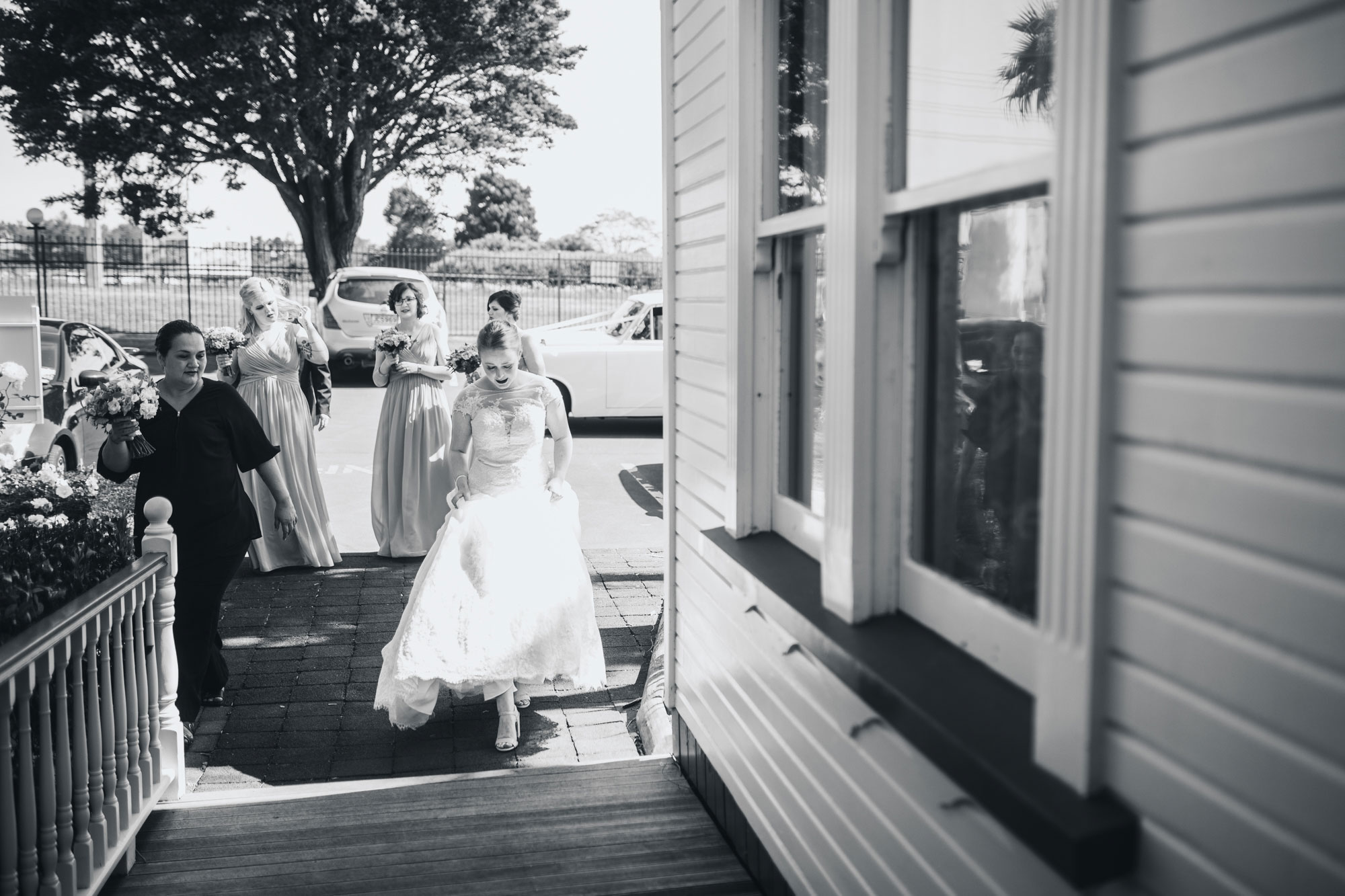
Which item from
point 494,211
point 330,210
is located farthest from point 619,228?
point 330,210

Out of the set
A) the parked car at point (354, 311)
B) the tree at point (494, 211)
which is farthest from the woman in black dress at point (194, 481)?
the tree at point (494, 211)

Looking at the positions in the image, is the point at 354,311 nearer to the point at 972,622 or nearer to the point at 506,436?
the point at 506,436

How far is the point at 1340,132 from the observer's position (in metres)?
1.29

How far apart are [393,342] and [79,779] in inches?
213

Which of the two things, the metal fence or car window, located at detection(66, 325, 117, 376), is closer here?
car window, located at detection(66, 325, 117, 376)

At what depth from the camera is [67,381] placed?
33.8ft

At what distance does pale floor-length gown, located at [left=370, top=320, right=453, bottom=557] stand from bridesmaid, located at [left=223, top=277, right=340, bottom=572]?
502mm

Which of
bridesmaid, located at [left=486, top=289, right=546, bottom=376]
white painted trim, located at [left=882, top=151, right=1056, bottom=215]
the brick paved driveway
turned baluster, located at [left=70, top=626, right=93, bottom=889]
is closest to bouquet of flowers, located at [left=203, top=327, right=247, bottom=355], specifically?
the brick paved driveway

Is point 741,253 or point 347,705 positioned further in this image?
point 347,705

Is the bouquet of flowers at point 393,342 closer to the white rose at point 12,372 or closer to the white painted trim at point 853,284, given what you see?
the white rose at point 12,372

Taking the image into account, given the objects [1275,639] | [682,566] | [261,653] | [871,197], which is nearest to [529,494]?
[682,566]

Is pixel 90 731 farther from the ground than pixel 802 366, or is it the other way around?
pixel 802 366

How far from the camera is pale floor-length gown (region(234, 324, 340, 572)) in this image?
27.0 ft

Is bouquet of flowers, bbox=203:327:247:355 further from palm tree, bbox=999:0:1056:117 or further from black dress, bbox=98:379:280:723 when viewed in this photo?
palm tree, bbox=999:0:1056:117
